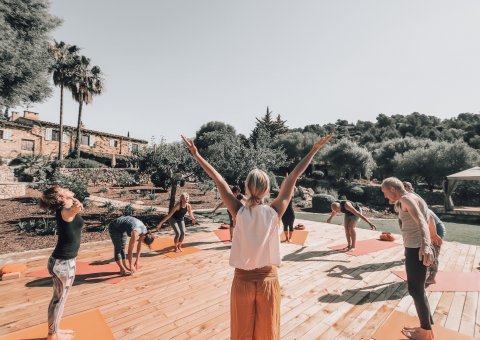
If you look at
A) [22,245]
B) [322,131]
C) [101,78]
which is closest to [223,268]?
[22,245]

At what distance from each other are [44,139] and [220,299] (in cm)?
3650

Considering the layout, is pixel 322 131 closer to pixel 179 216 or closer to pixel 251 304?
pixel 179 216

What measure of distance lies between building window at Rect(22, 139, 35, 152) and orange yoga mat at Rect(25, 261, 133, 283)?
105 feet

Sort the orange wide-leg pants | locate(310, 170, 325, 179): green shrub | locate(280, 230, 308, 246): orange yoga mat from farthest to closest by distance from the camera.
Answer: locate(310, 170, 325, 179): green shrub
locate(280, 230, 308, 246): orange yoga mat
the orange wide-leg pants

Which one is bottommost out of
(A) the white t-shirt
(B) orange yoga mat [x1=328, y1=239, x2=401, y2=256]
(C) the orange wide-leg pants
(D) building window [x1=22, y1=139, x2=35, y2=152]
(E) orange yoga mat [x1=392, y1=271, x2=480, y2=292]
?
(E) orange yoga mat [x1=392, y1=271, x2=480, y2=292]

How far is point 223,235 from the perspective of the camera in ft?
31.0

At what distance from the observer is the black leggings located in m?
3.23

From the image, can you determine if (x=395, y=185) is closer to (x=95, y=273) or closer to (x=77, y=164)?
(x=95, y=273)

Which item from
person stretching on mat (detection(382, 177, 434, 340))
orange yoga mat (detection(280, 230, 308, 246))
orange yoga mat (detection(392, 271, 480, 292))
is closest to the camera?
person stretching on mat (detection(382, 177, 434, 340))

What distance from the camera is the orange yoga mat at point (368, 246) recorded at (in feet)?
24.6

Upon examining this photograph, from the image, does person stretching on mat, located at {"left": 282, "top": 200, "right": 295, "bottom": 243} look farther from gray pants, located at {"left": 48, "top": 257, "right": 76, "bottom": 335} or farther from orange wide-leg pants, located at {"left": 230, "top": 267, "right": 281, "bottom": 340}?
orange wide-leg pants, located at {"left": 230, "top": 267, "right": 281, "bottom": 340}

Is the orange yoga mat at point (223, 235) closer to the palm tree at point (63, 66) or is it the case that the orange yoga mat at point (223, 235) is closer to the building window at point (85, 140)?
the palm tree at point (63, 66)

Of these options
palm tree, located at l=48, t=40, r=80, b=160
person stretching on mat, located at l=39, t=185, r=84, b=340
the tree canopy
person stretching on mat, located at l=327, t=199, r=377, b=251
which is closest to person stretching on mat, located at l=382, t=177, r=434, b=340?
person stretching on mat, located at l=327, t=199, r=377, b=251

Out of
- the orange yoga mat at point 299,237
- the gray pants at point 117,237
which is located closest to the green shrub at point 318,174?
the orange yoga mat at point 299,237
